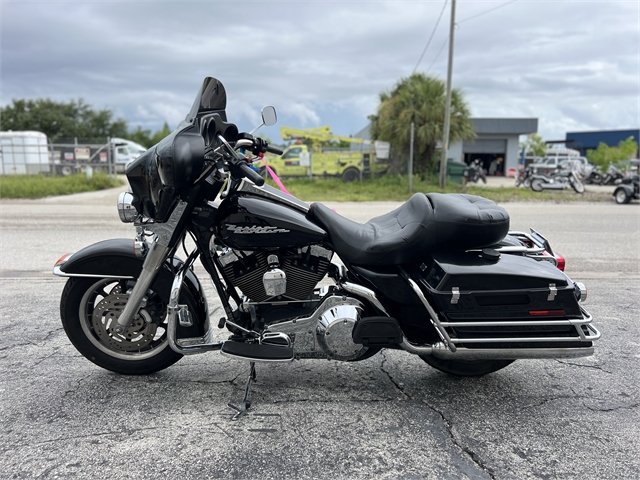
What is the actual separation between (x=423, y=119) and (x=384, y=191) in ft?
16.6

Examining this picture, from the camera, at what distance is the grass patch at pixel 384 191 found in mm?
17156

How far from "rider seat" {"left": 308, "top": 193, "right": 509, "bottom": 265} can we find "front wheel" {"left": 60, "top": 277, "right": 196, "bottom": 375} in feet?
3.38

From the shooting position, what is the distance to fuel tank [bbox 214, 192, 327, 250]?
2.76m

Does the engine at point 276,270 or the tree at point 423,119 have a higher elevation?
the tree at point 423,119

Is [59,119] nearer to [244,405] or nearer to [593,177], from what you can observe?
[593,177]

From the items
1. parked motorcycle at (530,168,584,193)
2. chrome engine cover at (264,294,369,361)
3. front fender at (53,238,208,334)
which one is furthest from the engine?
parked motorcycle at (530,168,584,193)

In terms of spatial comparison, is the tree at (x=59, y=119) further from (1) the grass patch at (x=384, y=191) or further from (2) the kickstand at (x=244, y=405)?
(2) the kickstand at (x=244, y=405)

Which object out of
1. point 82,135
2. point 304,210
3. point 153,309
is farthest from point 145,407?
point 82,135

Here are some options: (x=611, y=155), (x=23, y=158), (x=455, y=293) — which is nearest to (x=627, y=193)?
(x=455, y=293)

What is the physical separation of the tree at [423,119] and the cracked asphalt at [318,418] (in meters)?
18.3

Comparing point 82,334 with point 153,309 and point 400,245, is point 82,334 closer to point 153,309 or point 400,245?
point 153,309

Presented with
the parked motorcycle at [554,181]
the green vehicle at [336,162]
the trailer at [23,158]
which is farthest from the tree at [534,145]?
the trailer at [23,158]

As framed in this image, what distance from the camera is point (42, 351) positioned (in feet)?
12.1

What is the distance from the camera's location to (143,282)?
2982 mm
